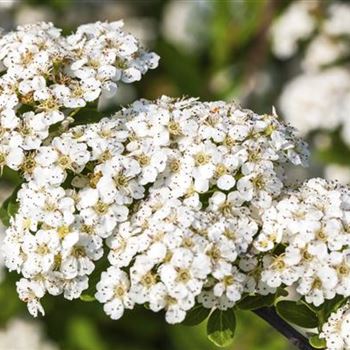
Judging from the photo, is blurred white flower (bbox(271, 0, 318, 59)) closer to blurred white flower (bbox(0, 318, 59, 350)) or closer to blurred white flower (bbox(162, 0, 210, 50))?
blurred white flower (bbox(162, 0, 210, 50))

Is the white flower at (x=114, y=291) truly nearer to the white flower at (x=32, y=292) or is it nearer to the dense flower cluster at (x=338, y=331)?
the white flower at (x=32, y=292)

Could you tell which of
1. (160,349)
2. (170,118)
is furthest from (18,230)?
(160,349)

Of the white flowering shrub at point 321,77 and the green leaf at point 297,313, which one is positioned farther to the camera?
the white flowering shrub at point 321,77

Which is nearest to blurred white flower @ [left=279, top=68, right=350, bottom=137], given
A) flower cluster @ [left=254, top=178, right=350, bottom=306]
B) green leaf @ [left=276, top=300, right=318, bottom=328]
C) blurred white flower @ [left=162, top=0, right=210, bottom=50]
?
blurred white flower @ [left=162, top=0, right=210, bottom=50]

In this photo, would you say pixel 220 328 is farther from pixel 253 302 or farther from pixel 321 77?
pixel 321 77

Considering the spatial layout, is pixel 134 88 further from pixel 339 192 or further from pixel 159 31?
pixel 339 192

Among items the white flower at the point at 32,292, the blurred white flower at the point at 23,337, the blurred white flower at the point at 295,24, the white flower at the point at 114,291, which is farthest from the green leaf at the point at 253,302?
the blurred white flower at the point at 295,24
